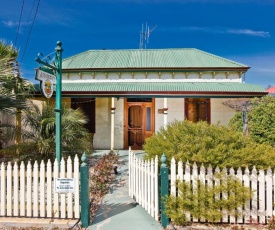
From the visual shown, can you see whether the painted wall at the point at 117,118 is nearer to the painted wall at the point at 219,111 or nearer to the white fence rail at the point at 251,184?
the painted wall at the point at 219,111

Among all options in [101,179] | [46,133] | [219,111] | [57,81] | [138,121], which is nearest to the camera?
[57,81]

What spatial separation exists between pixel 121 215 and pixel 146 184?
756 mm

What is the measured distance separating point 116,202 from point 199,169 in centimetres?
198

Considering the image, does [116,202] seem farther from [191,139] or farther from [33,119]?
[33,119]

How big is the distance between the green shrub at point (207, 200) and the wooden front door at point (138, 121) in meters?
7.73

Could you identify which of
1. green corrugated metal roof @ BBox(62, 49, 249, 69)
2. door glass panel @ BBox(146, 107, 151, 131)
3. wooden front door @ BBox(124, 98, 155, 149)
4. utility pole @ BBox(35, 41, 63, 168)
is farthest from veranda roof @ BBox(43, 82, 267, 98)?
utility pole @ BBox(35, 41, 63, 168)

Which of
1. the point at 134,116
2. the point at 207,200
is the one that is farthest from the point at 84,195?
the point at 134,116

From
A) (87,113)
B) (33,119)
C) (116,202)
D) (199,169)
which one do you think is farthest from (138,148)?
(199,169)

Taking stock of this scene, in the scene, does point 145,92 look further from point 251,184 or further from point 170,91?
point 251,184

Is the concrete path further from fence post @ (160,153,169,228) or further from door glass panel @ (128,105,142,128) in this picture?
door glass panel @ (128,105,142,128)

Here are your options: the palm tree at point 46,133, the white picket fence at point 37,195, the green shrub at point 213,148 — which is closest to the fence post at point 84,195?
the white picket fence at point 37,195

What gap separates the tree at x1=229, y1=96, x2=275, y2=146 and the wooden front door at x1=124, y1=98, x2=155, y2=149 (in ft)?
17.5

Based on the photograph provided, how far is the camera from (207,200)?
3.63m

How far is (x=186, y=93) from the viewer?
9.80 metres
